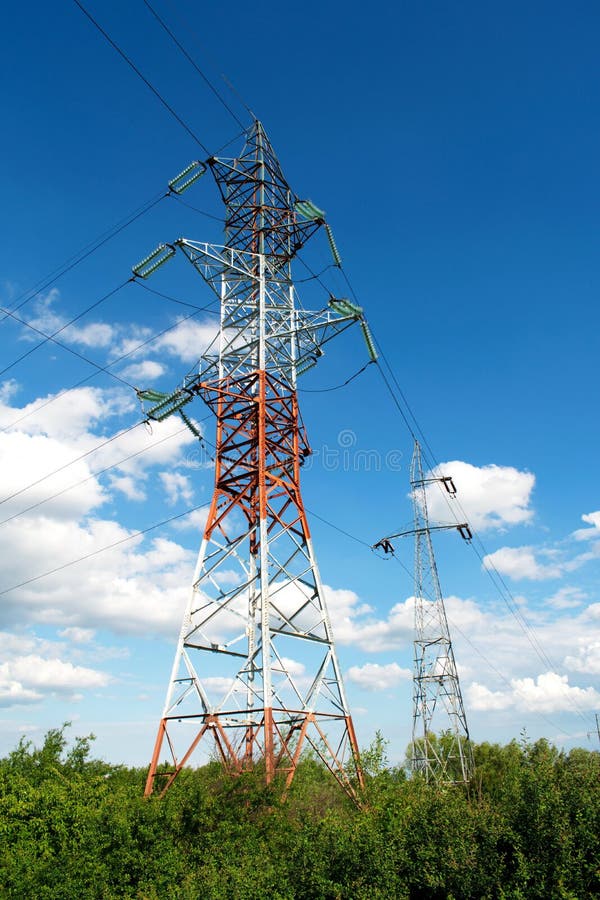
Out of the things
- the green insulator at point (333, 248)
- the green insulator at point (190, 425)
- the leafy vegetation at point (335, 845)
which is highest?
the green insulator at point (333, 248)

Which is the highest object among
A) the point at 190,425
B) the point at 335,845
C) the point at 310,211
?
the point at 310,211

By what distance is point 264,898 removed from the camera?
15.2 metres

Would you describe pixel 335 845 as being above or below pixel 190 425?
below

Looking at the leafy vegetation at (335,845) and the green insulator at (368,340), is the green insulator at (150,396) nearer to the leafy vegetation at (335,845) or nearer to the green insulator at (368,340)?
the green insulator at (368,340)

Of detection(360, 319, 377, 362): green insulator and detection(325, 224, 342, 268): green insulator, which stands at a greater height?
detection(325, 224, 342, 268): green insulator

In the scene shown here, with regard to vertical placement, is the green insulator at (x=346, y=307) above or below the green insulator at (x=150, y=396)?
above

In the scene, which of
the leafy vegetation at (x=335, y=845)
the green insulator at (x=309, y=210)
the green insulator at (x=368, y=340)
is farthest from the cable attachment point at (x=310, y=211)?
the leafy vegetation at (x=335, y=845)

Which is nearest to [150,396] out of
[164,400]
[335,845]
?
[164,400]

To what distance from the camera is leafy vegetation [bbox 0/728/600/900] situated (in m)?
15.6

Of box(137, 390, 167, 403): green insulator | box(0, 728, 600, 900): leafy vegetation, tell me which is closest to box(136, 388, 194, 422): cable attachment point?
box(137, 390, 167, 403): green insulator

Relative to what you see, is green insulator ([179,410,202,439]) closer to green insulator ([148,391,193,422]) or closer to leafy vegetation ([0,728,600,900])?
green insulator ([148,391,193,422])

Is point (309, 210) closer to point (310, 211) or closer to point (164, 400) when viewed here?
point (310, 211)

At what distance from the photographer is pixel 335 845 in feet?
55.1

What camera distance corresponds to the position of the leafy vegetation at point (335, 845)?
1560cm
